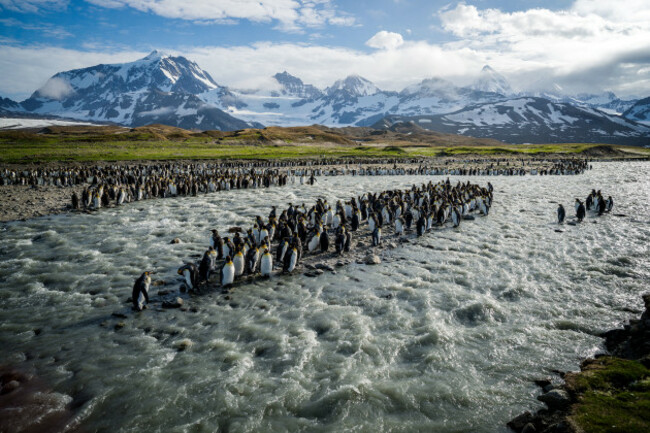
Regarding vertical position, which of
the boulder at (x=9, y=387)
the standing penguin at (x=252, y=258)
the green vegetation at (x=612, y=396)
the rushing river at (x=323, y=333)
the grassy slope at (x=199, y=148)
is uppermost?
the grassy slope at (x=199, y=148)

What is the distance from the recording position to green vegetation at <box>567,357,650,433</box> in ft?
15.1

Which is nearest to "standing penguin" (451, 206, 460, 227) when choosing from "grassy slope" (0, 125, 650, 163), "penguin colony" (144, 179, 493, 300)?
"penguin colony" (144, 179, 493, 300)

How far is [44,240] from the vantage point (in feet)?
45.4

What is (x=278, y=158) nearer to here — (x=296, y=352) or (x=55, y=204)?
(x=55, y=204)

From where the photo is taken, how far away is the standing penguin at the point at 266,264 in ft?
34.4

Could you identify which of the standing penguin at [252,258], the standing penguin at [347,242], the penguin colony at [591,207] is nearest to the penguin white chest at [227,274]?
the standing penguin at [252,258]

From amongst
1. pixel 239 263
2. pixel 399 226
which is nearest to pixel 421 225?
pixel 399 226

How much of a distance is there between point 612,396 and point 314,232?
8.97m

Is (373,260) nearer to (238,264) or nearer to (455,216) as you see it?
(238,264)

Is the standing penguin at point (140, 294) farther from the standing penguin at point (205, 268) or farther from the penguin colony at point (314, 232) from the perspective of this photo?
the standing penguin at point (205, 268)

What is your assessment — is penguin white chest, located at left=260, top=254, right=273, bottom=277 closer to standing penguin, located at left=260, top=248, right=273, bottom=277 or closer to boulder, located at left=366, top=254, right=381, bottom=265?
standing penguin, located at left=260, top=248, right=273, bottom=277

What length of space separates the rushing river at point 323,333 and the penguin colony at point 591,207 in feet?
10.3

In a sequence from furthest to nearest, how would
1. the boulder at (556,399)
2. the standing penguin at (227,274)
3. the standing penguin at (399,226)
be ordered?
the standing penguin at (399,226), the standing penguin at (227,274), the boulder at (556,399)

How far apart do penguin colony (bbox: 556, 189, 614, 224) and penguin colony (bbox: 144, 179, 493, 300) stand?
3.36m
